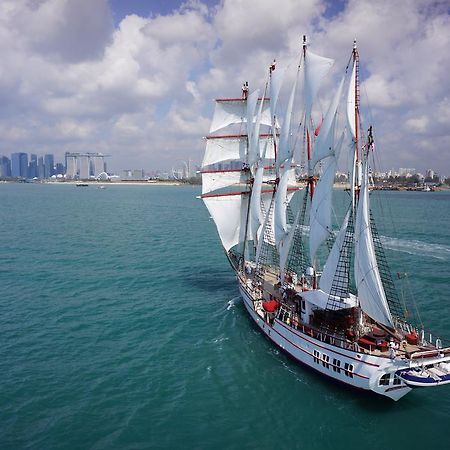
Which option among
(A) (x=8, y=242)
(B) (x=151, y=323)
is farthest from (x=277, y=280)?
(A) (x=8, y=242)

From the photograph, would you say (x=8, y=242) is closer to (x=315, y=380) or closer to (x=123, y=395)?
(x=123, y=395)

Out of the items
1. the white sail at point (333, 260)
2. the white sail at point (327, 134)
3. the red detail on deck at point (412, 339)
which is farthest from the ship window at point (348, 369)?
the white sail at point (327, 134)

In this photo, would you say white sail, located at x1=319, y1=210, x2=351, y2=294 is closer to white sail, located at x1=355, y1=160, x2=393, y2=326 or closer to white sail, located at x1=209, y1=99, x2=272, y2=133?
white sail, located at x1=355, y1=160, x2=393, y2=326

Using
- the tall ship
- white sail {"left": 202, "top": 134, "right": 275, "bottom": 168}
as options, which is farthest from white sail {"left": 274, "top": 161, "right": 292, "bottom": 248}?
white sail {"left": 202, "top": 134, "right": 275, "bottom": 168}

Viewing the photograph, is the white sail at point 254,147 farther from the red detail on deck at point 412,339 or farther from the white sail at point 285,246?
the red detail on deck at point 412,339

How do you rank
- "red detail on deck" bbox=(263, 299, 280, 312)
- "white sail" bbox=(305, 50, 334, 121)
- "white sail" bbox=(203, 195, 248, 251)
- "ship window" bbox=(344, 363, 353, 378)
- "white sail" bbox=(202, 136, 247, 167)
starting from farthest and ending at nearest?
"white sail" bbox=(202, 136, 247, 167)
"white sail" bbox=(203, 195, 248, 251)
"red detail on deck" bbox=(263, 299, 280, 312)
"white sail" bbox=(305, 50, 334, 121)
"ship window" bbox=(344, 363, 353, 378)

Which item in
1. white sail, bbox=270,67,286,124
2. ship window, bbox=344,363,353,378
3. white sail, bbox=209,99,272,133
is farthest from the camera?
white sail, bbox=209,99,272,133
